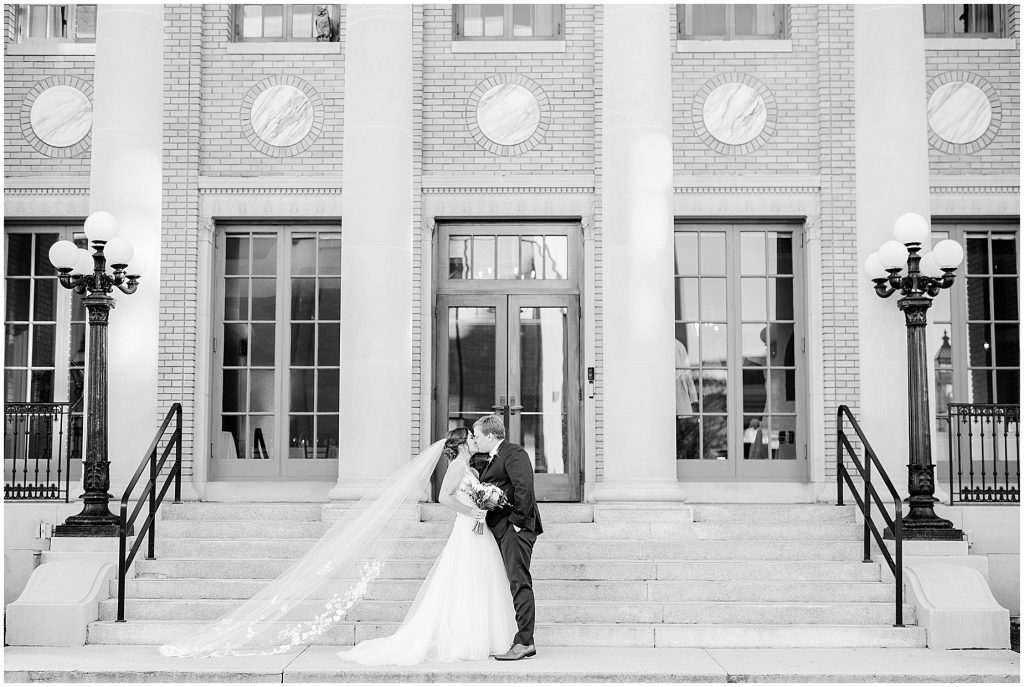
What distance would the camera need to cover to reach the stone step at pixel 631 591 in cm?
988

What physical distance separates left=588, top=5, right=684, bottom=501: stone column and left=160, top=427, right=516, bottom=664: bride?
2.35 metres

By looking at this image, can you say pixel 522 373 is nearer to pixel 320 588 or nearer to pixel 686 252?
pixel 686 252

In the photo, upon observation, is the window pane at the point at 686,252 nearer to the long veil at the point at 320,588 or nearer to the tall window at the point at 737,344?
the tall window at the point at 737,344

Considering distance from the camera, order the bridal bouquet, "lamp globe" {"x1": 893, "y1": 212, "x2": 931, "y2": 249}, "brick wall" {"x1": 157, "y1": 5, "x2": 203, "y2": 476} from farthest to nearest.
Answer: "brick wall" {"x1": 157, "y1": 5, "x2": 203, "y2": 476}, "lamp globe" {"x1": 893, "y1": 212, "x2": 931, "y2": 249}, the bridal bouquet

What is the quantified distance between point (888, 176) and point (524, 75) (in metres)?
4.14

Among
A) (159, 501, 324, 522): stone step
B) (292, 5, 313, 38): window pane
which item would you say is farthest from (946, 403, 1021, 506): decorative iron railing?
(292, 5, 313, 38): window pane

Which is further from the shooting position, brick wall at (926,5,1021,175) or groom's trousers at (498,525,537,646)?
brick wall at (926,5,1021,175)

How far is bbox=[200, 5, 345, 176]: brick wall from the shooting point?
1320 centimetres

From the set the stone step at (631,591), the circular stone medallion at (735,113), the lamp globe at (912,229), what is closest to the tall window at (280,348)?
the stone step at (631,591)

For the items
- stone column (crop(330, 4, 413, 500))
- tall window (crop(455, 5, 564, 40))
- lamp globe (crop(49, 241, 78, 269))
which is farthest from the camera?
tall window (crop(455, 5, 564, 40))

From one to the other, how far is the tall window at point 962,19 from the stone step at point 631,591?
6892 mm

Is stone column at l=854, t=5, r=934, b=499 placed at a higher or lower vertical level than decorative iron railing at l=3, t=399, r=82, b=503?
higher

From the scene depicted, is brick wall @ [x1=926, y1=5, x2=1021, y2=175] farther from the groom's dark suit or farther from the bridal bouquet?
the bridal bouquet

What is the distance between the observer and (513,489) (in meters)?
8.84
